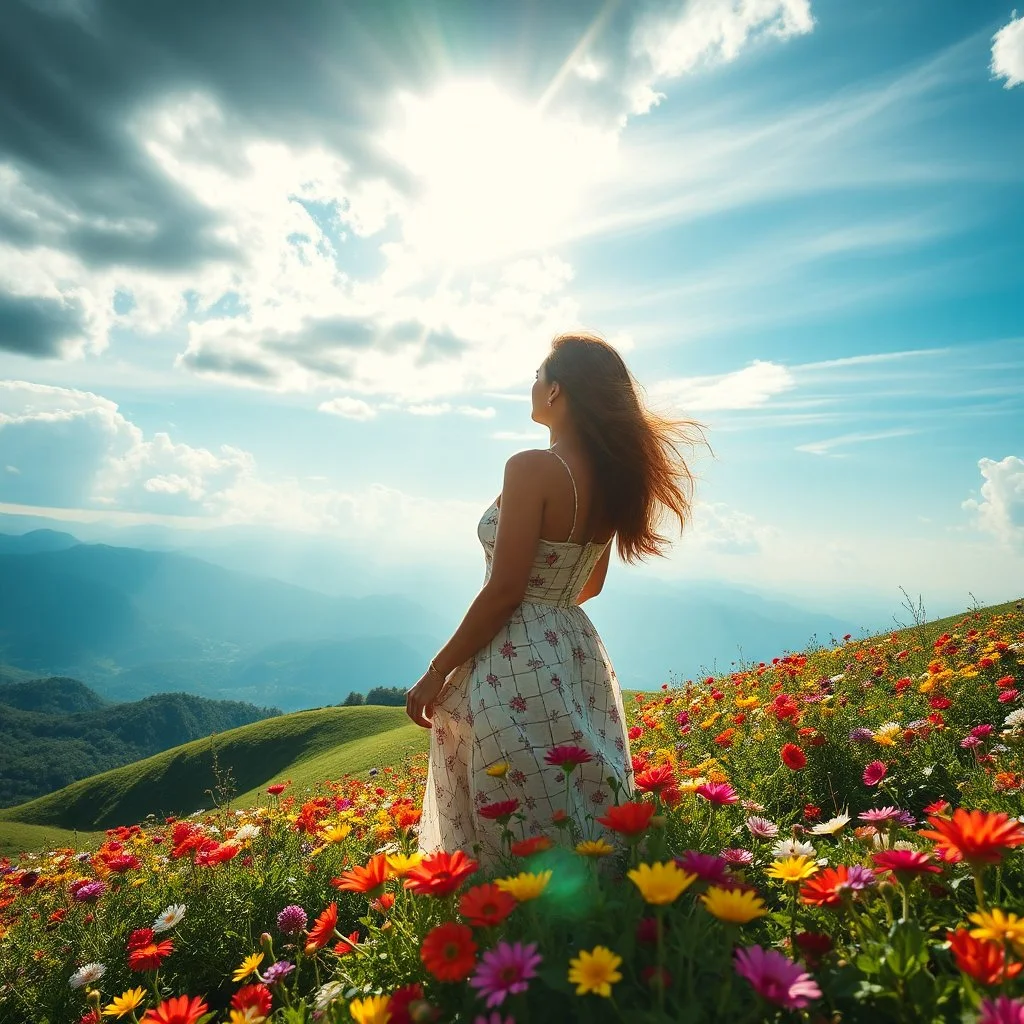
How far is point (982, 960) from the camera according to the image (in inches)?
43.2

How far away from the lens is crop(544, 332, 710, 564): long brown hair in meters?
3.13

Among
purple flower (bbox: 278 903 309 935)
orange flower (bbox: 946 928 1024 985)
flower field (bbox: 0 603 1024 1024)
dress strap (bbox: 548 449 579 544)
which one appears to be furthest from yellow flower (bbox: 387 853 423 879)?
dress strap (bbox: 548 449 579 544)

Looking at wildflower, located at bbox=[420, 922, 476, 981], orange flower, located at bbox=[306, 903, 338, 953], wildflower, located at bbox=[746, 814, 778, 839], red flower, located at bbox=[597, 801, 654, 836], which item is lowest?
wildflower, located at bbox=[746, 814, 778, 839]

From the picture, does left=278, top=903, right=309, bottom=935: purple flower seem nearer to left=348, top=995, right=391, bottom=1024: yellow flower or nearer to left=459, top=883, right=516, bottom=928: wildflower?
left=348, top=995, right=391, bottom=1024: yellow flower

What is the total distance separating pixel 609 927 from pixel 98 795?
155 feet

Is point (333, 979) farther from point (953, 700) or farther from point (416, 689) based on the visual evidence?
point (953, 700)

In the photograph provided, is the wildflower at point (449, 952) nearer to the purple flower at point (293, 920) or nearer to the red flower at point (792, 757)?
the purple flower at point (293, 920)

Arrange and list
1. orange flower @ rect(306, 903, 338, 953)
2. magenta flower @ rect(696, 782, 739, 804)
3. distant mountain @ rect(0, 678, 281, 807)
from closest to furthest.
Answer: orange flower @ rect(306, 903, 338, 953)
magenta flower @ rect(696, 782, 739, 804)
distant mountain @ rect(0, 678, 281, 807)

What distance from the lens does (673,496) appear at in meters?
3.45

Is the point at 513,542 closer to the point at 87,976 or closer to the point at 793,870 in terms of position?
the point at 793,870

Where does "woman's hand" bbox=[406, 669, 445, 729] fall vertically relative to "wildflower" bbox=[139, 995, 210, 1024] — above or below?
above

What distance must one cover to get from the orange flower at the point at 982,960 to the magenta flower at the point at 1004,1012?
129 mm

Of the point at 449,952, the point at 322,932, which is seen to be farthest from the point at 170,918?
the point at 449,952

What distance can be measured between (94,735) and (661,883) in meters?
117
